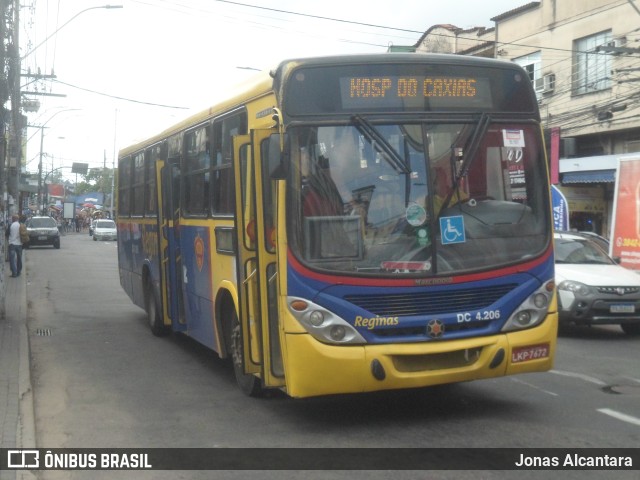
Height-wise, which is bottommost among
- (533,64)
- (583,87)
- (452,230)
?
(452,230)

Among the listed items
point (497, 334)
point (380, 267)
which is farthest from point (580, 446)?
point (380, 267)

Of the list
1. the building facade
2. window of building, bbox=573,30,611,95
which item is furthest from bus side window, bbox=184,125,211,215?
window of building, bbox=573,30,611,95

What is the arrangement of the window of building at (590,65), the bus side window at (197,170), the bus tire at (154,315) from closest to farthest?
1. the bus side window at (197,170)
2. the bus tire at (154,315)
3. the window of building at (590,65)

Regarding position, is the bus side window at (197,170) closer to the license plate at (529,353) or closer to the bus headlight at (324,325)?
the bus headlight at (324,325)

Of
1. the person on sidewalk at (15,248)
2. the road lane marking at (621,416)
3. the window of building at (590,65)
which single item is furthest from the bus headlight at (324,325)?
the window of building at (590,65)

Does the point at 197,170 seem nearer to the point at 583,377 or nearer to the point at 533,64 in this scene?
the point at 583,377

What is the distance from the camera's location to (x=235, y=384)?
9602mm

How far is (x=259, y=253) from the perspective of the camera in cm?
743

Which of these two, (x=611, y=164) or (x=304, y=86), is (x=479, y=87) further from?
(x=611, y=164)

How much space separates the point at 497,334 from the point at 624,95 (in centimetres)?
2134

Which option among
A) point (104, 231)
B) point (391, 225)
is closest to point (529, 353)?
point (391, 225)

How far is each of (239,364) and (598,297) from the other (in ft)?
20.6

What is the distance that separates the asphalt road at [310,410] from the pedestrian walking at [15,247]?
12736mm

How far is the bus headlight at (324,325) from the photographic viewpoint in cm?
696
